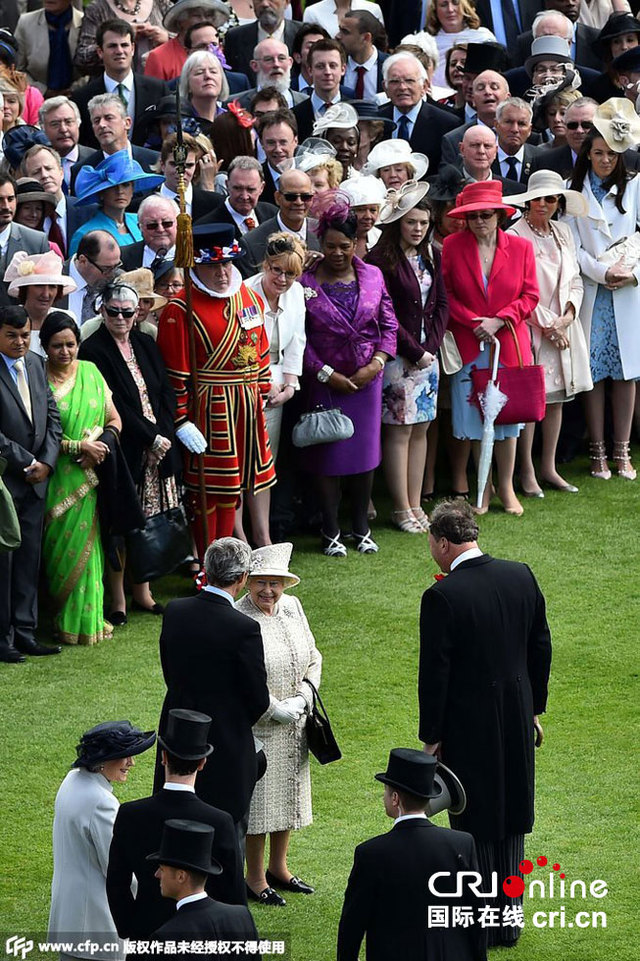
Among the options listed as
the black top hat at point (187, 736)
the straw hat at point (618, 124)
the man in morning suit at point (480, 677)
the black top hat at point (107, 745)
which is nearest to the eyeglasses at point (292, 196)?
the straw hat at point (618, 124)

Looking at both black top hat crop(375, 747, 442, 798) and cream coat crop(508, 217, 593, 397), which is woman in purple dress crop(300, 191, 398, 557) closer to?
cream coat crop(508, 217, 593, 397)

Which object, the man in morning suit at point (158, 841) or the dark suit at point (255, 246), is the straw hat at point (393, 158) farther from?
the man in morning suit at point (158, 841)

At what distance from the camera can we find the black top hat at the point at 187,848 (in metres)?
4.90

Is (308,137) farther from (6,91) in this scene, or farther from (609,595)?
(609,595)

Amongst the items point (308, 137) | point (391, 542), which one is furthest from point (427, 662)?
point (308, 137)

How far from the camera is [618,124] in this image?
1213cm

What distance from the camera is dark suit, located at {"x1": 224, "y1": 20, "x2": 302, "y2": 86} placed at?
46.4ft

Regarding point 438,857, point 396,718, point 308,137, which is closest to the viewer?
point 438,857

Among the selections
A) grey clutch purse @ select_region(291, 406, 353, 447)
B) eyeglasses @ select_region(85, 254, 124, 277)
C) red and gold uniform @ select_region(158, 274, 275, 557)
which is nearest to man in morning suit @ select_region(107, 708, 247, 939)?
red and gold uniform @ select_region(158, 274, 275, 557)

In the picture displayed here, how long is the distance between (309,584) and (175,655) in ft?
13.8

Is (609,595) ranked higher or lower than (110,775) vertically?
lower

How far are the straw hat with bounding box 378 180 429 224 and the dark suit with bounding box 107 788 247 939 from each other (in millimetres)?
6321

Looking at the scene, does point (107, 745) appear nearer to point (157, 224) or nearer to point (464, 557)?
point (464, 557)

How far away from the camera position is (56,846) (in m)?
6.04
